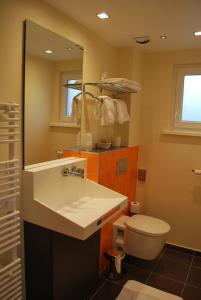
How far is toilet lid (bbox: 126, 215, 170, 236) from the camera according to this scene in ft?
8.31

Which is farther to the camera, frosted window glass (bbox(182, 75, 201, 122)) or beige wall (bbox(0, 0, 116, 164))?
frosted window glass (bbox(182, 75, 201, 122))

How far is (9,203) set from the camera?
65.4 inches

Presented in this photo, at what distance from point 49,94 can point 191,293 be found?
2188 mm

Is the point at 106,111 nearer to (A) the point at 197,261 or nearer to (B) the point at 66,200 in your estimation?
(B) the point at 66,200

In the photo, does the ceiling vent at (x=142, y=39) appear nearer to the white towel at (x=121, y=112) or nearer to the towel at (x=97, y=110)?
the white towel at (x=121, y=112)

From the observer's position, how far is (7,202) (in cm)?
165

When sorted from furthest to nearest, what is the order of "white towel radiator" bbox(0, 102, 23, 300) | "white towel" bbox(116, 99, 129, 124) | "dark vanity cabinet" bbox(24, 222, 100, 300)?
"white towel" bbox(116, 99, 129, 124), "dark vanity cabinet" bbox(24, 222, 100, 300), "white towel radiator" bbox(0, 102, 23, 300)

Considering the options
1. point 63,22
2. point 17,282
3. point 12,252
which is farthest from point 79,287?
point 63,22

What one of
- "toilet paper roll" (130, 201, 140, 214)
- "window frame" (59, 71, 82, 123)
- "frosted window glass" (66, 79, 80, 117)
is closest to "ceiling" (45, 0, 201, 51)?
"window frame" (59, 71, 82, 123)

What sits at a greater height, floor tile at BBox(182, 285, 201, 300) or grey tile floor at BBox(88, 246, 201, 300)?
grey tile floor at BBox(88, 246, 201, 300)

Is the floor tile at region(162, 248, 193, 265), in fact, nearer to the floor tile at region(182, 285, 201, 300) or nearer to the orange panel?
the floor tile at region(182, 285, 201, 300)

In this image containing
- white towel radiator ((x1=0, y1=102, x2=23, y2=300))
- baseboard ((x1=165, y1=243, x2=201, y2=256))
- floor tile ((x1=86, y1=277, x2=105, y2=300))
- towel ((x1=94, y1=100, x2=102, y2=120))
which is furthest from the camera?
baseboard ((x1=165, y1=243, x2=201, y2=256))

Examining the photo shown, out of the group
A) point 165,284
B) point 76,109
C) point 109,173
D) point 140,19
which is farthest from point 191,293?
point 140,19

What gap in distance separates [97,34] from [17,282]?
2.24 meters
